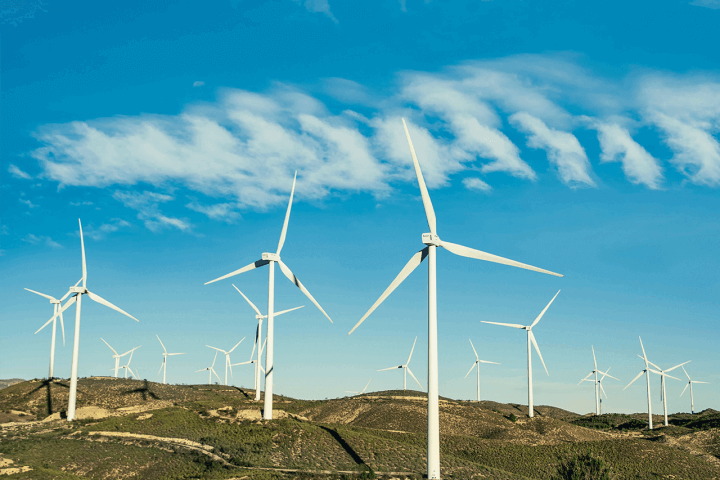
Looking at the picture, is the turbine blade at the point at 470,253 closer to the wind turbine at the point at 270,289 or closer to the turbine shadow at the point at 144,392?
the wind turbine at the point at 270,289

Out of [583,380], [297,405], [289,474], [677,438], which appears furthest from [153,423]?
[583,380]

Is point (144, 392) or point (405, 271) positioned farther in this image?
point (144, 392)

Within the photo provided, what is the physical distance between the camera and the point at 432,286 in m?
52.5

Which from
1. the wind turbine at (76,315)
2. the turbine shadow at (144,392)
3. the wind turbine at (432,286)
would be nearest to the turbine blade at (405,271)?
the wind turbine at (432,286)

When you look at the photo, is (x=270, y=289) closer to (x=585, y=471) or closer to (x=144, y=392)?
(x=585, y=471)

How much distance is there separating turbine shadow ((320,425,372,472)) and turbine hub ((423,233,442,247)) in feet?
77.5

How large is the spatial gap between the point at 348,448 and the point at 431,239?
30291 millimetres

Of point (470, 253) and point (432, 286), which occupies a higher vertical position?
point (470, 253)

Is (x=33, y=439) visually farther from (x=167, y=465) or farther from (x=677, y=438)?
(x=677, y=438)

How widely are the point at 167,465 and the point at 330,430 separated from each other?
22.9 meters

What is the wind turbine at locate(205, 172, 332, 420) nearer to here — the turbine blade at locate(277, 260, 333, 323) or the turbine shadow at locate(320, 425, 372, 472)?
the turbine blade at locate(277, 260, 333, 323)

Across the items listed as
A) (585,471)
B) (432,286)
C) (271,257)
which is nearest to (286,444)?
(271,257)

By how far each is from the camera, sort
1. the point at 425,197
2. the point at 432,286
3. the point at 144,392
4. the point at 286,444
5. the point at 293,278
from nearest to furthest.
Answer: the point at 432,286 → the point at 425,197 → the point at 286,444 → the point at 293,278 → the point at 144,392

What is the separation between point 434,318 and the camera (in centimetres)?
5138
